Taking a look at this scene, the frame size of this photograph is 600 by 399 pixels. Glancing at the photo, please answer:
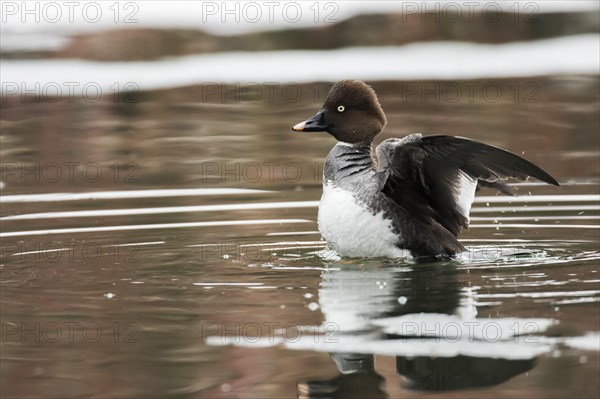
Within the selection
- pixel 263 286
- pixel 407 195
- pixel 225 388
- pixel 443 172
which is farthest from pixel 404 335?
pixel 407 195

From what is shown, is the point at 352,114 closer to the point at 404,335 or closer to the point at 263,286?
the point at 263,286

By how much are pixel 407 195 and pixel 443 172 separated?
0.34 meters

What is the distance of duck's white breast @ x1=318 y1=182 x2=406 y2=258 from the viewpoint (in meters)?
8.35

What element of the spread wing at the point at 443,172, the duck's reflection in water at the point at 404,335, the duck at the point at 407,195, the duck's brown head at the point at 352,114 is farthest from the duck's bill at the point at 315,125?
the duck's reflection in water at the point at 404,335

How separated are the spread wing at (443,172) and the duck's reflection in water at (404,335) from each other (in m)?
0.47

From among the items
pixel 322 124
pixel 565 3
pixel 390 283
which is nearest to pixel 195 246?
pixel 322 124

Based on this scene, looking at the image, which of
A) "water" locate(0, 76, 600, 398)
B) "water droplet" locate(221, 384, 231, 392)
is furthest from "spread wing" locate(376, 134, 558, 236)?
"water droplet" locate(221, 384, 231, 392)

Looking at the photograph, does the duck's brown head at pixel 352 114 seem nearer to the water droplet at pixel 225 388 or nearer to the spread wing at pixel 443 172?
the spread wing at pixel 443 172

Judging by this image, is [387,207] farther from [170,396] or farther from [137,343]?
[170,396]

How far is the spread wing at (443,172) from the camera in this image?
314 inches

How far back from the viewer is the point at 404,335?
6.47 metres

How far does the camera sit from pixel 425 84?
20.3 metres

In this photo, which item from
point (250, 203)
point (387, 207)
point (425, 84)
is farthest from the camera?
point (425, 84)

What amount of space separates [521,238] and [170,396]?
447 cm
